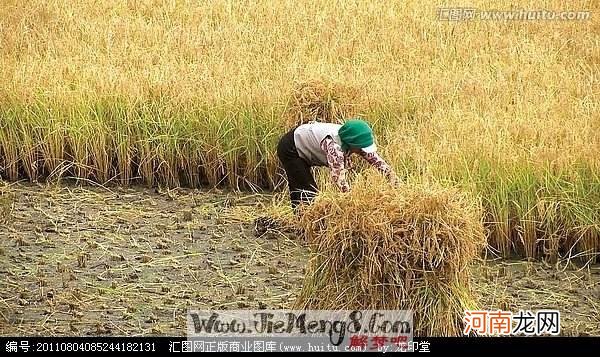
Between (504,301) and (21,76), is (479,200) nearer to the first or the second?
(504,301)

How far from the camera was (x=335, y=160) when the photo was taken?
3596 millimetres

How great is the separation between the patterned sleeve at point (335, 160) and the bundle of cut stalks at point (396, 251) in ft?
1.05

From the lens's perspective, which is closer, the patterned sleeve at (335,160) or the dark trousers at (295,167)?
the patterned sleeve at (335,160)

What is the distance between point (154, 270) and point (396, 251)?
3.00ft

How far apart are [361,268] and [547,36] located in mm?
2243

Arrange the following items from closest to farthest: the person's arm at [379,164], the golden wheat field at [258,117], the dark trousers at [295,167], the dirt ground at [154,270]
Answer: the dirt ground at [154,270]
the person's arm at [379,164]
the golden wheat field at [258,117]
the dark trousers at [295,167]

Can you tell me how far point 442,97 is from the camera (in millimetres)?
4559

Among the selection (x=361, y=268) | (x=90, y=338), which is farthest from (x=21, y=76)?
(x=361, y=268)

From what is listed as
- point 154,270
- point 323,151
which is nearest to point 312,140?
point 323,151

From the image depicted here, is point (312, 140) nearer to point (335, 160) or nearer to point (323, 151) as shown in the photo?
point (323, 151)

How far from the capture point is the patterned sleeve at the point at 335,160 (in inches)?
138
